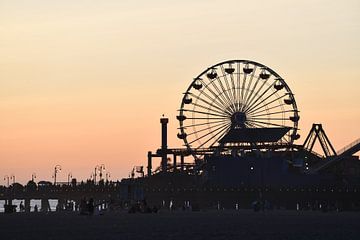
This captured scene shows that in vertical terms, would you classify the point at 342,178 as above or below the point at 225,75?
below

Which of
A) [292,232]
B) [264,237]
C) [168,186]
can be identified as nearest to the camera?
[264,237]

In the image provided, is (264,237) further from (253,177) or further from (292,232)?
(253,177)

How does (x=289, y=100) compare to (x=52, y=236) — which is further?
(x=289, y=100)

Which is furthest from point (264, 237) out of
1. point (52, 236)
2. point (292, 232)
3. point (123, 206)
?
point (123, 206)

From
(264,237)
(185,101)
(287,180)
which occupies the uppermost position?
(185,101)

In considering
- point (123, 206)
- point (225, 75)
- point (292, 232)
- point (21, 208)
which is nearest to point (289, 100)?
point (225, 75)

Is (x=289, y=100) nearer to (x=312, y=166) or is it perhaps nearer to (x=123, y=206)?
(x=312, y=166)

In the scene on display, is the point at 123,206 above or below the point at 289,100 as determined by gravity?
below

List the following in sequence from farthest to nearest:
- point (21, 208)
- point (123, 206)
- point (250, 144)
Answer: point (250, 144) → point (21, 208) → point (123, 206)

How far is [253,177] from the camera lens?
537ft

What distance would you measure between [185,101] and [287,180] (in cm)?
2201

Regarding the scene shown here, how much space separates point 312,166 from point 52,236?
4502 inches

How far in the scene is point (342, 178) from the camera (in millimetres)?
159875

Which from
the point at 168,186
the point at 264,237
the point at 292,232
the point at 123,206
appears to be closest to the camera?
the point at 264,237
